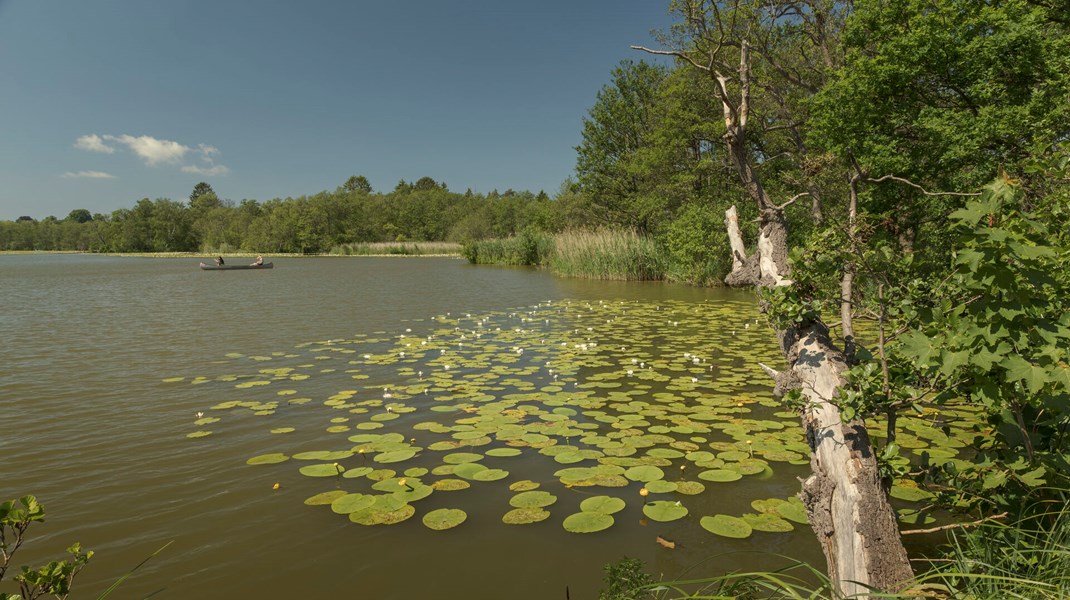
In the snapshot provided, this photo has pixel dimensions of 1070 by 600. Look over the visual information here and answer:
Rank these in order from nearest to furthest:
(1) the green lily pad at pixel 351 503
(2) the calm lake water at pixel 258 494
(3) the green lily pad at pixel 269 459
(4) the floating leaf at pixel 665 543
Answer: (2) the calm lake water at pixel 258 494 → (4) the floating leaf at pixel 665 543 → (1) the green lily pad at pixel 351 503 → (3) the green lily pad at pixel 269 459

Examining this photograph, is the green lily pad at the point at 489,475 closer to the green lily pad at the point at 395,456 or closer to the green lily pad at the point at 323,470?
the green lily pad at the point at 395,456

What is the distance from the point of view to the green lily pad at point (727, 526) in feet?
9.33

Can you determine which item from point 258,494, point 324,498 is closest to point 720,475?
point 324,498

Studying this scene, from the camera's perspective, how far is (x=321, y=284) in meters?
19.9

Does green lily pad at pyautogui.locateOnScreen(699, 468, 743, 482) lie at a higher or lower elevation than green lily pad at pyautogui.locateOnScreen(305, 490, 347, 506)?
higher

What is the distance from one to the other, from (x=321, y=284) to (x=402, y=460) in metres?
17.7

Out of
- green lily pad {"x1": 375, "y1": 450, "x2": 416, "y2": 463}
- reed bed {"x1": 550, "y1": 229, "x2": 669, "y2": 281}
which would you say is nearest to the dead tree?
green lily pad {"x1": 375, "y1": 450, "x2": 416, "y2": 463}

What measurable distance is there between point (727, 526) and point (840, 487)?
79 centimetres

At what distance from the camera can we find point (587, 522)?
116 inches

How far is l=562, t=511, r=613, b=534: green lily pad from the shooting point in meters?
2.89

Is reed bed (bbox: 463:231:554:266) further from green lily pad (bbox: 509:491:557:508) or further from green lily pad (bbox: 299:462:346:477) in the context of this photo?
green lily pad (bbox: 509:491:557:508)

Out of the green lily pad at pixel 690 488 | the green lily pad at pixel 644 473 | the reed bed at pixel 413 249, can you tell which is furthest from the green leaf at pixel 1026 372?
the reed bed at pixel 413 249

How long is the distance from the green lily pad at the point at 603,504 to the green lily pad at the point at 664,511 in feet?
0.52

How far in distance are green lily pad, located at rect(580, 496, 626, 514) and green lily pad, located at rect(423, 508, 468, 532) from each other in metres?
0.73
